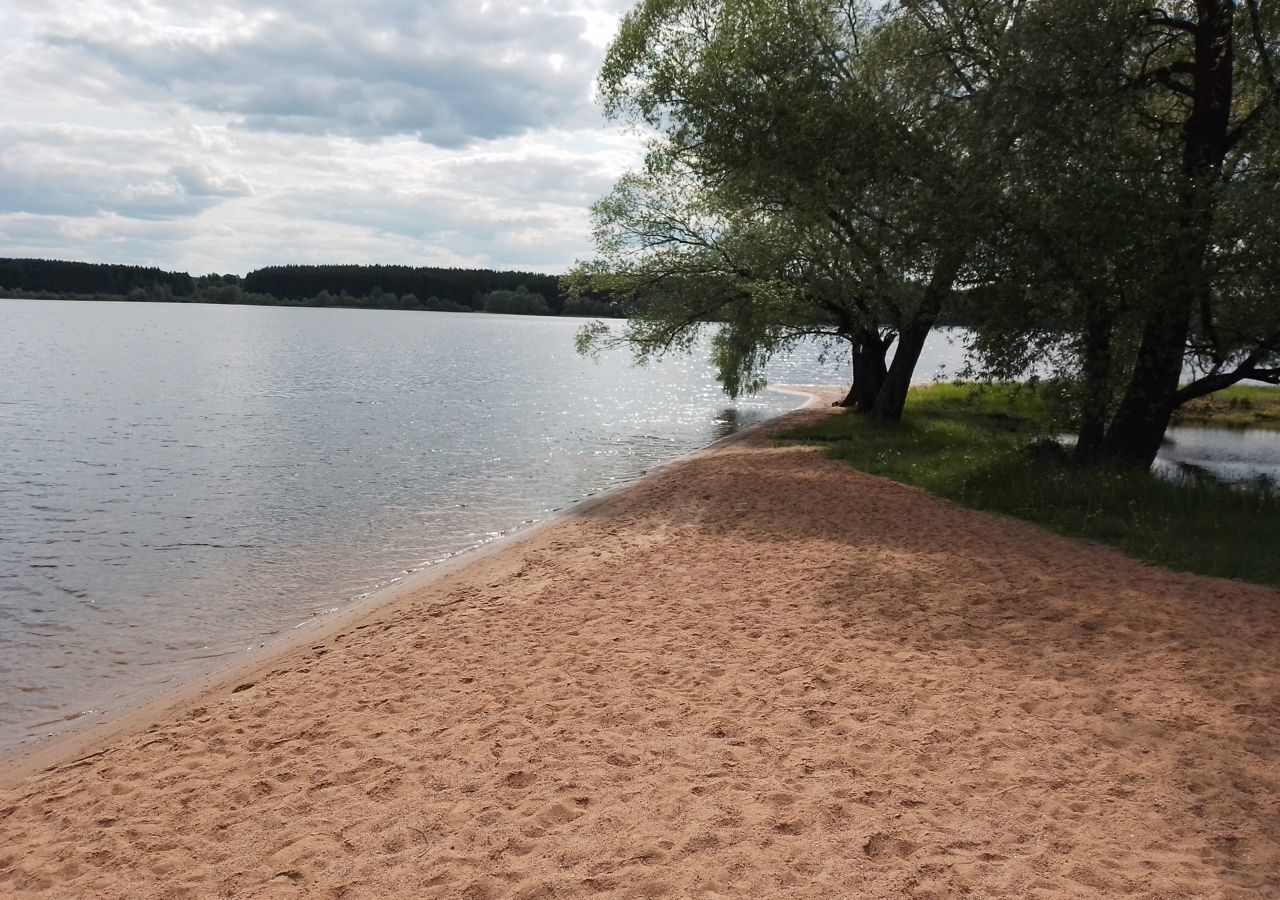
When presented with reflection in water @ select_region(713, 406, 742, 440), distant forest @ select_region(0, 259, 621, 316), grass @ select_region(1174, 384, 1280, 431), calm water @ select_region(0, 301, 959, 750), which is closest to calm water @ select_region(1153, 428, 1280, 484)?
grass @ select_region(1174, 384, 1280, 431)

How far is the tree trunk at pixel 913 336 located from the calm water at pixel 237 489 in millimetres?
6617

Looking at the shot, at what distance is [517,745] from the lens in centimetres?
691

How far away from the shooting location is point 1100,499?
14453 millimetres

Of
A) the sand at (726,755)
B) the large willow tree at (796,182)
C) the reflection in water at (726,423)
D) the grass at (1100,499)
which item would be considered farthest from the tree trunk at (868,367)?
the sand at (726,755)

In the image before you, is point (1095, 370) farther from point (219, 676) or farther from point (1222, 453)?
point (219, 676)

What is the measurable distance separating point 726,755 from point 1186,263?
1200cm

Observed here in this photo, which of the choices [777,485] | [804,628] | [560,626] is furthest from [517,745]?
[777,485]

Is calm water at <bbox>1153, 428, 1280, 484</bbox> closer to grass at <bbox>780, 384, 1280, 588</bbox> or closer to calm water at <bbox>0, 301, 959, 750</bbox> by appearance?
grass at <bbox>780, 384, 1280, 588</bbox>

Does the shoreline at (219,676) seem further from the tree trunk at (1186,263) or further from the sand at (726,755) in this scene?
the tree trunk at (1186,263)

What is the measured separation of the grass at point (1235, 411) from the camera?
1351 inches

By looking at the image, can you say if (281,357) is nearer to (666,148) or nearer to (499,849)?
(666,148)

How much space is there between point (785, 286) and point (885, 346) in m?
5.67

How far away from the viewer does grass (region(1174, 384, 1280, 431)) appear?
113 feet

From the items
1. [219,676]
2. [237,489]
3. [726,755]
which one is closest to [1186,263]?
[726,755]
